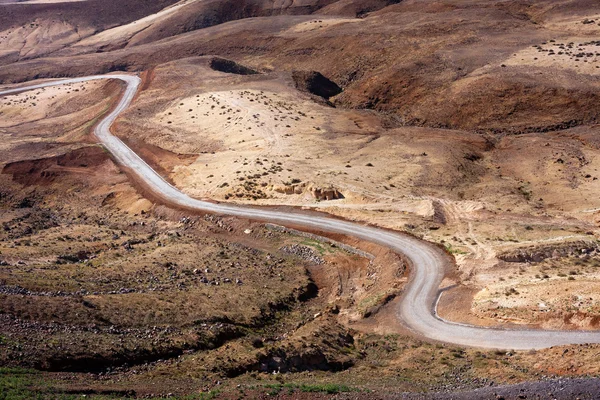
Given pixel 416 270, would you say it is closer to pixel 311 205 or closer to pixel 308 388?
pixel 311 205

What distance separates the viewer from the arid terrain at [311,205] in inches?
998

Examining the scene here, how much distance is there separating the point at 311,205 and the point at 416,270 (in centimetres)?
1396

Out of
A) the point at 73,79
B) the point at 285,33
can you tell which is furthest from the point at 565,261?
the point at 73,79

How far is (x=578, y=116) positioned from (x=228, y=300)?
165 feet

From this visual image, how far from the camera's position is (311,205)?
161 feet

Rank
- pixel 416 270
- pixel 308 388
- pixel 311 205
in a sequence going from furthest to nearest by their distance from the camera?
1. pixel 311 205
2. pixel 416 270
3. pixel 308 388

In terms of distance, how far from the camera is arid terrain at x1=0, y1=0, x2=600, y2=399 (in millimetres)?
25359

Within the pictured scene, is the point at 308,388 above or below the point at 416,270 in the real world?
above

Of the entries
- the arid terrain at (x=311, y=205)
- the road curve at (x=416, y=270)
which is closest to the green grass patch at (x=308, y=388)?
the arid terrain at (x=311, y=205)

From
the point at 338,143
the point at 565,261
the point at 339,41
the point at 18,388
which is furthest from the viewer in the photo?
the point at 339,41

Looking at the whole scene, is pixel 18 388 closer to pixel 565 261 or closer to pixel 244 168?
pixel 565 261

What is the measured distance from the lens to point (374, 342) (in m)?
30.0

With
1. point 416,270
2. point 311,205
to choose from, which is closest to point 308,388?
point 416,270

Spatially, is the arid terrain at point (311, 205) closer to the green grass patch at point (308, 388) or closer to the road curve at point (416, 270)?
the green grass patch at point (308, 388)
